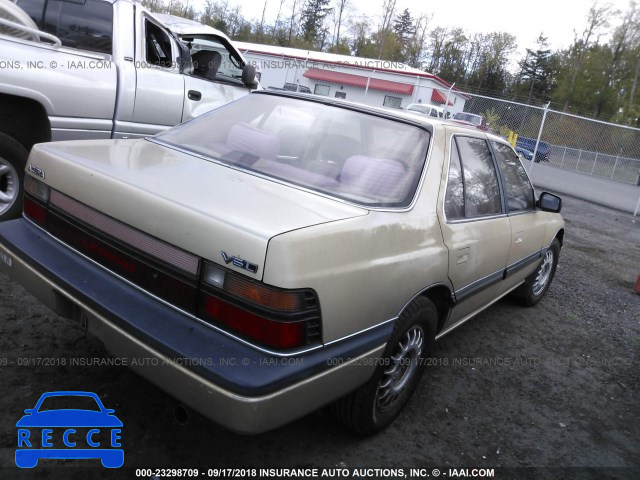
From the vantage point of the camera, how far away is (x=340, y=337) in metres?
2.06

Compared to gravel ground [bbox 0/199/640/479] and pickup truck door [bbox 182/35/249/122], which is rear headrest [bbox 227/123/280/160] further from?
pickup truck door [bbox 182/35/249/122]

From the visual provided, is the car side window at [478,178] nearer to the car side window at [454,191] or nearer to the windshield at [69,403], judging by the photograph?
the car side window at [454,191]

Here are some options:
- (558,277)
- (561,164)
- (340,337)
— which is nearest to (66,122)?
(340,337)

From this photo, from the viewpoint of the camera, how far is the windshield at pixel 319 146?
2535 mm

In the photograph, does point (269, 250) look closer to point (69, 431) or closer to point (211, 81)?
point (69, 431)

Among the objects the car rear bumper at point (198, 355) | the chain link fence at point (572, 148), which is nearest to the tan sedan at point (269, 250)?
the car rear bumper at point (198, 355)

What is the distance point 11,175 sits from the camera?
397 centimetres

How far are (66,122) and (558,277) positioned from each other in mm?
5804

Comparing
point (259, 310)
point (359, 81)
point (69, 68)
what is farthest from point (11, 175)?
point (359, 81)

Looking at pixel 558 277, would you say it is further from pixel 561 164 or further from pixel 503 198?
pixel 561 164

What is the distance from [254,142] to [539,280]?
3628 mm

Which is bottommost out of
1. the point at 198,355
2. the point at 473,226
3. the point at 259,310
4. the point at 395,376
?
the point at 395,376

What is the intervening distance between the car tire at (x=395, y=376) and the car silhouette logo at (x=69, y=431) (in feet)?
3.46

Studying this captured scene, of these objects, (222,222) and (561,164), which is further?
(561,164)
